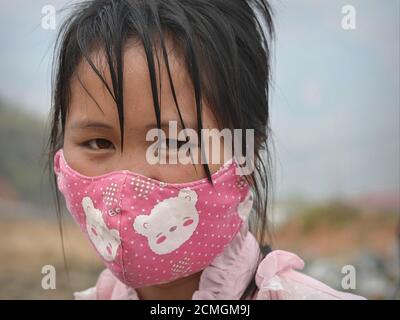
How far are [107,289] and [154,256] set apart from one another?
0.42m

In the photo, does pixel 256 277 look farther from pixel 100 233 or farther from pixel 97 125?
pixel 97 125

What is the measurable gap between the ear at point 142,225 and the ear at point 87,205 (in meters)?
0.10

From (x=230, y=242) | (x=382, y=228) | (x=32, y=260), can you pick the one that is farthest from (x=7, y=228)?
(x=230, y=242)

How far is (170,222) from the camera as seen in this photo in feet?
3.76

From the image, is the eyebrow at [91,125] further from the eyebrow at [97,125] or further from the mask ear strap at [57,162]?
the mask ear strap at [57,162]

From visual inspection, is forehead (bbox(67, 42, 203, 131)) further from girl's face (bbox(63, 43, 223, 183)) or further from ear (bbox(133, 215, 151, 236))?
ear (bbox(133, 215, 151, 236))

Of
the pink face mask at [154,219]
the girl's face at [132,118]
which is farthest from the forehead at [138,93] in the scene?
the pink face mask at [154,219]

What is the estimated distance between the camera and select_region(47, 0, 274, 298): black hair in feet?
3.75

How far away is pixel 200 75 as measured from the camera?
3.77ft

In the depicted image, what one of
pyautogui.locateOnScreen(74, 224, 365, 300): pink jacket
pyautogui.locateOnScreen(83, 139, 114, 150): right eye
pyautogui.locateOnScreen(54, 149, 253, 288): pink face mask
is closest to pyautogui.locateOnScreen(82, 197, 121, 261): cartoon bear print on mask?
pyautogui.locateOnScreen(54, 149, 253, 288): pink face mask

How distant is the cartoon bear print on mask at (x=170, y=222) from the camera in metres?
1.13

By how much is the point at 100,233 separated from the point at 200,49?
40cm

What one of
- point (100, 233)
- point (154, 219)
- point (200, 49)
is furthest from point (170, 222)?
point (200, 49)
